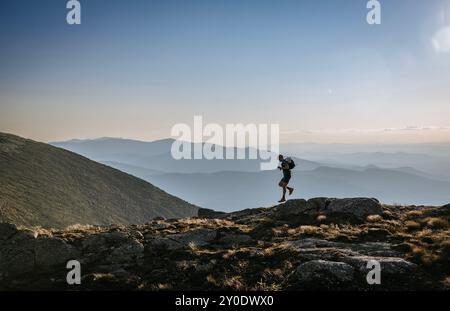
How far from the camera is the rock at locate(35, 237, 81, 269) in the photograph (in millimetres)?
Answer: 17141

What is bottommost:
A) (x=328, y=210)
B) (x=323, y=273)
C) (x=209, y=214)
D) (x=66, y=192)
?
(x=323, y=273)

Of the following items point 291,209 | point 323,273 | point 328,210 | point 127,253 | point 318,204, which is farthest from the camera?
point 318,204

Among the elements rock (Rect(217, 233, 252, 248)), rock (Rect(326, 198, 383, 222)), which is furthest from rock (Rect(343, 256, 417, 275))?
rock (Rect(326, 198, 383, 222))

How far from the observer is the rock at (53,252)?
1714 centimetres

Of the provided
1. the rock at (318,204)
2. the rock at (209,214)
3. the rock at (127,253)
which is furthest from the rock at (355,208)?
the rock at (127,253)

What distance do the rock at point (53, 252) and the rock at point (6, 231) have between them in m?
1.59

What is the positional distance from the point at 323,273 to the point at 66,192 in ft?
421

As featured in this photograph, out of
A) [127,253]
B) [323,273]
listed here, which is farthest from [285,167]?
[323,273]

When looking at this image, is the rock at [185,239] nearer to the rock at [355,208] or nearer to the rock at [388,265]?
the rock at [388,265]

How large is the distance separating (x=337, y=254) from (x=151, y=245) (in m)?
9.19

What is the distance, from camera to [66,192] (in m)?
127

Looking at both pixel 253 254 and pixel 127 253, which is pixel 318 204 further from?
pixel 127 253

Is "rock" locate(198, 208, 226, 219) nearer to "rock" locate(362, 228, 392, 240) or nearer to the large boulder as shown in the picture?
the large boulder
